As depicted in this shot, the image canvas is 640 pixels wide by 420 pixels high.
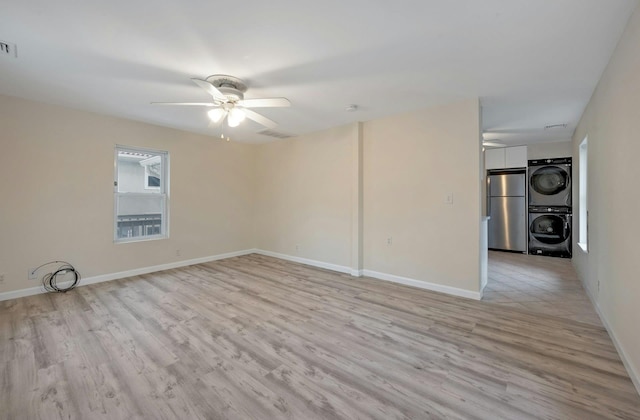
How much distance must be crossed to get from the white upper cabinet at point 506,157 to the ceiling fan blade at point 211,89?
20.3ft

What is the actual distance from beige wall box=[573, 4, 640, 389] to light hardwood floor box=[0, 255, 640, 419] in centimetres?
→ 33

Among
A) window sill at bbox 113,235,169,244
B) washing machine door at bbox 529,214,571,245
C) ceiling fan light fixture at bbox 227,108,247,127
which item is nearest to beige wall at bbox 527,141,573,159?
washing machine door at bbox 529,214,571,245

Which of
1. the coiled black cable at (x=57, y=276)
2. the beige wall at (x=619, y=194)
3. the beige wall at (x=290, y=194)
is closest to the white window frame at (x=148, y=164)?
the beige wall at (x=290, y=194)

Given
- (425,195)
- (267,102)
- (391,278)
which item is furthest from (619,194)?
(267,102)

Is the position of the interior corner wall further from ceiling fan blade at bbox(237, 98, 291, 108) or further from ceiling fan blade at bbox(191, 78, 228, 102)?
ceiling fan blade at bbox(191, 78, 228, 102)

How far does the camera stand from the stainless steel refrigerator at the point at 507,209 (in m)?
6.00

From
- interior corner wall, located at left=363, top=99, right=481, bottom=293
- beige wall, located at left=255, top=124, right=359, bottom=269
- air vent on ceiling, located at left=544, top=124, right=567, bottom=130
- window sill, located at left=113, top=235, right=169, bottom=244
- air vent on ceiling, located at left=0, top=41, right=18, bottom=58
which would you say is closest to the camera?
air vent on ceiling, located at left=0, top=41, right=18, bottom=58

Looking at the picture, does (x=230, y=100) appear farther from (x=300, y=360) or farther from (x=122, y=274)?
(x=122, y=274)

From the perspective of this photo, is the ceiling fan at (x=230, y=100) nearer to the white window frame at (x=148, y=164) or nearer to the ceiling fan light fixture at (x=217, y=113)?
the ceiling fan light fixture at (x=217, y=113)

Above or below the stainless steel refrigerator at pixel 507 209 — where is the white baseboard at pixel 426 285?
below

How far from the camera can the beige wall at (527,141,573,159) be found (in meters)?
5.54

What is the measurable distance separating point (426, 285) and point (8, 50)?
486cm

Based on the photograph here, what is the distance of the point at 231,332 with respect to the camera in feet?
8.18

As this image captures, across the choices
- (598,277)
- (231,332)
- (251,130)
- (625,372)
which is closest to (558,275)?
(598,277)
